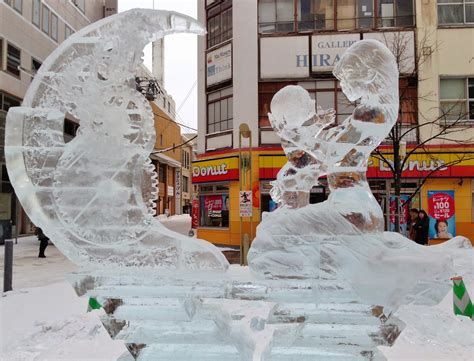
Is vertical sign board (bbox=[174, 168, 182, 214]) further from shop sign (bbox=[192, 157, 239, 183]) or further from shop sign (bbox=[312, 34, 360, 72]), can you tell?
shop sign (bbox=[312, 34, 360, 72])

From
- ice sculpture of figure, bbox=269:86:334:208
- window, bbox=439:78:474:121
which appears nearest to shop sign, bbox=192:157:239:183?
window, bbox=439:78:474:121

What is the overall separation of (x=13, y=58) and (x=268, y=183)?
37.9 feet

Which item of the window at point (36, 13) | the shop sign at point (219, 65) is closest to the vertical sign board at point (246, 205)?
the shop sign at point (219, 65)

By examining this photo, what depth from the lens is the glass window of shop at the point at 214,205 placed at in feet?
44.3

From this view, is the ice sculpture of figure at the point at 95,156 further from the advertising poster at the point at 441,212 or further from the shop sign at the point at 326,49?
the advertising poster at the point at 441,212

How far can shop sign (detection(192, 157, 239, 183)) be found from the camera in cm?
1296

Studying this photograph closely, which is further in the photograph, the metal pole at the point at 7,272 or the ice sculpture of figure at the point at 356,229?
the metal pole at the point at 7,272

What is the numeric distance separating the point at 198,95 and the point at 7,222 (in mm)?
8091

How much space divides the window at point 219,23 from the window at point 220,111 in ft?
5.68

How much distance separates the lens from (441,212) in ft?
40.2

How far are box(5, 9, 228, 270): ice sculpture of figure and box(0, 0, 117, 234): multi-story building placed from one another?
45.8 ft

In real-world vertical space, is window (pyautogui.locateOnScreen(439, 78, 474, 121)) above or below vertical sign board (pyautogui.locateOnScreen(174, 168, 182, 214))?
above

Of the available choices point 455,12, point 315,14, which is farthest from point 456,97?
point 315,14

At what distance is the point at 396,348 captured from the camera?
4043 mm
